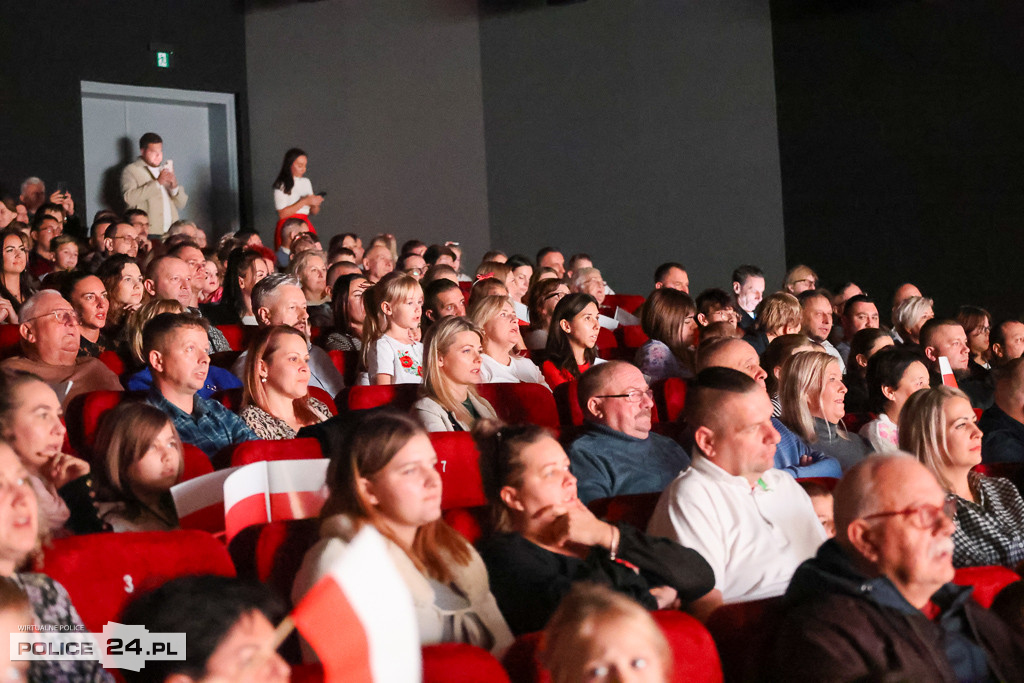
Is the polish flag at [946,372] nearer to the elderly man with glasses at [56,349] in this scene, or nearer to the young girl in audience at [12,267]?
the elderly man with glasses at [56,349]

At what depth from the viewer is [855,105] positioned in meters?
8.21

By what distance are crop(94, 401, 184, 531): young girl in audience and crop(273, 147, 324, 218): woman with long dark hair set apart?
243 inches

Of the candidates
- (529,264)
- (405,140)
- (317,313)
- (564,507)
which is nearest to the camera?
(564,507)

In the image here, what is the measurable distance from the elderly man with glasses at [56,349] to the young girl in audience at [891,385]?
2463 millimetres

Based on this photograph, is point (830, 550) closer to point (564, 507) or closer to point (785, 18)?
point (564, 507)

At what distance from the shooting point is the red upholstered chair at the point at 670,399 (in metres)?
4.09

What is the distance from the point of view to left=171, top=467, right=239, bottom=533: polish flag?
89.8 inches

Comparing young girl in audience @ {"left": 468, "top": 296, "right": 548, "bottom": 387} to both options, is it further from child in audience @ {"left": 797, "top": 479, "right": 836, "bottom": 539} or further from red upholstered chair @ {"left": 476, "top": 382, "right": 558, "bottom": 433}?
child in audience @ {"left": 797, "top": 479, "right": 836, "bottom": 539}

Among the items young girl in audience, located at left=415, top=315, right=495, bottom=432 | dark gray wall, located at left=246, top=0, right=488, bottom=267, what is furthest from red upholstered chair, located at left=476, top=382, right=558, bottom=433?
dark gray wall, located at left=246, top=0, right=488, bottom=267

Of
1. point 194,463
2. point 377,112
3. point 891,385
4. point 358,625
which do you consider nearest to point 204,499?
point 194,463

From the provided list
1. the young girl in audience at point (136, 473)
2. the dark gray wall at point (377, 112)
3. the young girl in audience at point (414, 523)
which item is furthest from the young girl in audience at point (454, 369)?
the dark gray wall at point (377, 112)

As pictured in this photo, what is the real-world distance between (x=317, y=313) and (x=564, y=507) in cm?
340

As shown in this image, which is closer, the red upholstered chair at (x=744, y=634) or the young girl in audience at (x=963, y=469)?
the red upholstered chair at (x=744, y=634)

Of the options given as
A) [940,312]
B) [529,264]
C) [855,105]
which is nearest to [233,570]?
[529,264]
